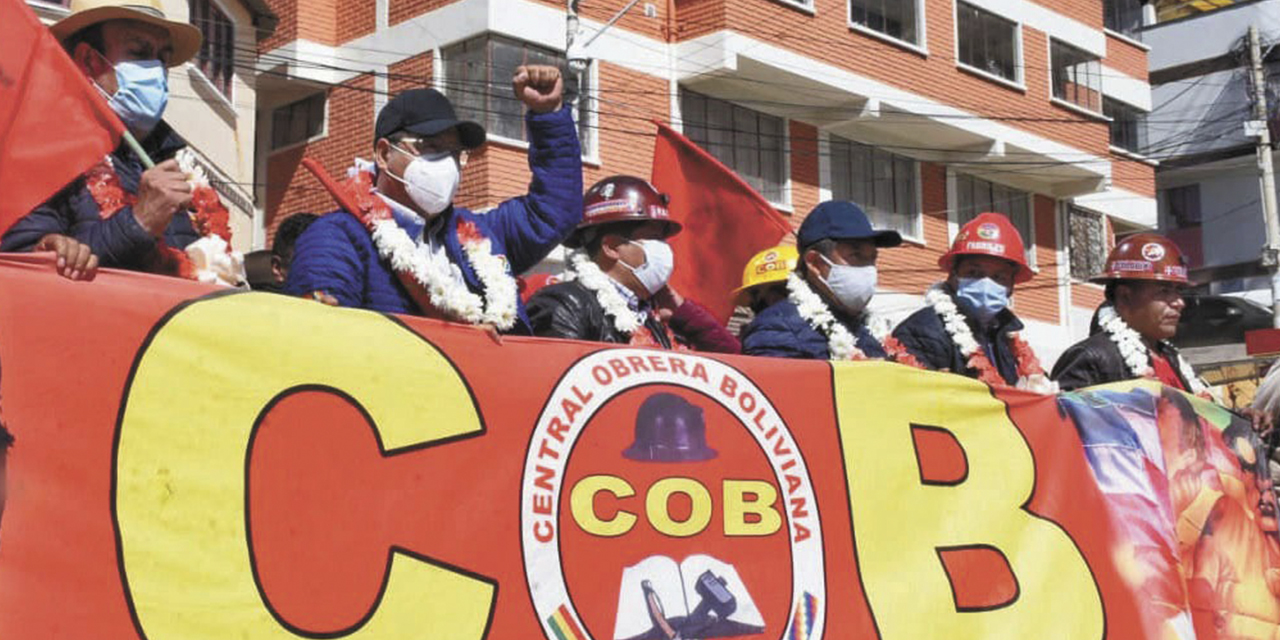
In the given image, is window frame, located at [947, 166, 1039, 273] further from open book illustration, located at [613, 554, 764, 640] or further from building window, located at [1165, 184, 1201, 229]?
open book illustration, located at [613, 554, 764, 640]

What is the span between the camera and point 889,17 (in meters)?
23.3

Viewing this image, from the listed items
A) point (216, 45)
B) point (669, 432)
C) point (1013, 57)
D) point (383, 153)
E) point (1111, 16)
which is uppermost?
point (1111, 16)

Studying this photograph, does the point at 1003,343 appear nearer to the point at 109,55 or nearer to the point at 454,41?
the point at 109,55

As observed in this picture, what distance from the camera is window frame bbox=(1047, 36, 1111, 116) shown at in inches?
1033

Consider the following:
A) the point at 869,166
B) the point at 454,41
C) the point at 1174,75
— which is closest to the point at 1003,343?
the point at 454,41

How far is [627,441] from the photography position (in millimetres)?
4359

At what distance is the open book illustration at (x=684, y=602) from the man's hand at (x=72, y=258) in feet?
5.24

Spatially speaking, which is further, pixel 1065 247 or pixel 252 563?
pixel 1065 247

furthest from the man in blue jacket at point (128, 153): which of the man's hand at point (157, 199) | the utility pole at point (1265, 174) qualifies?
the utility pole at point (1265, 174)

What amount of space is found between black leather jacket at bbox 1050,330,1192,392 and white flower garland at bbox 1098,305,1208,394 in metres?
0.03

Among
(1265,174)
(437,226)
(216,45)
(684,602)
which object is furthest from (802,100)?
(684,602)

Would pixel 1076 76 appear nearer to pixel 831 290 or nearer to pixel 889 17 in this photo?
pixel 889 17

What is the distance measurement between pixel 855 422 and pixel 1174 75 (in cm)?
3345

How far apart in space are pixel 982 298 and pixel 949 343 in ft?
1.07
